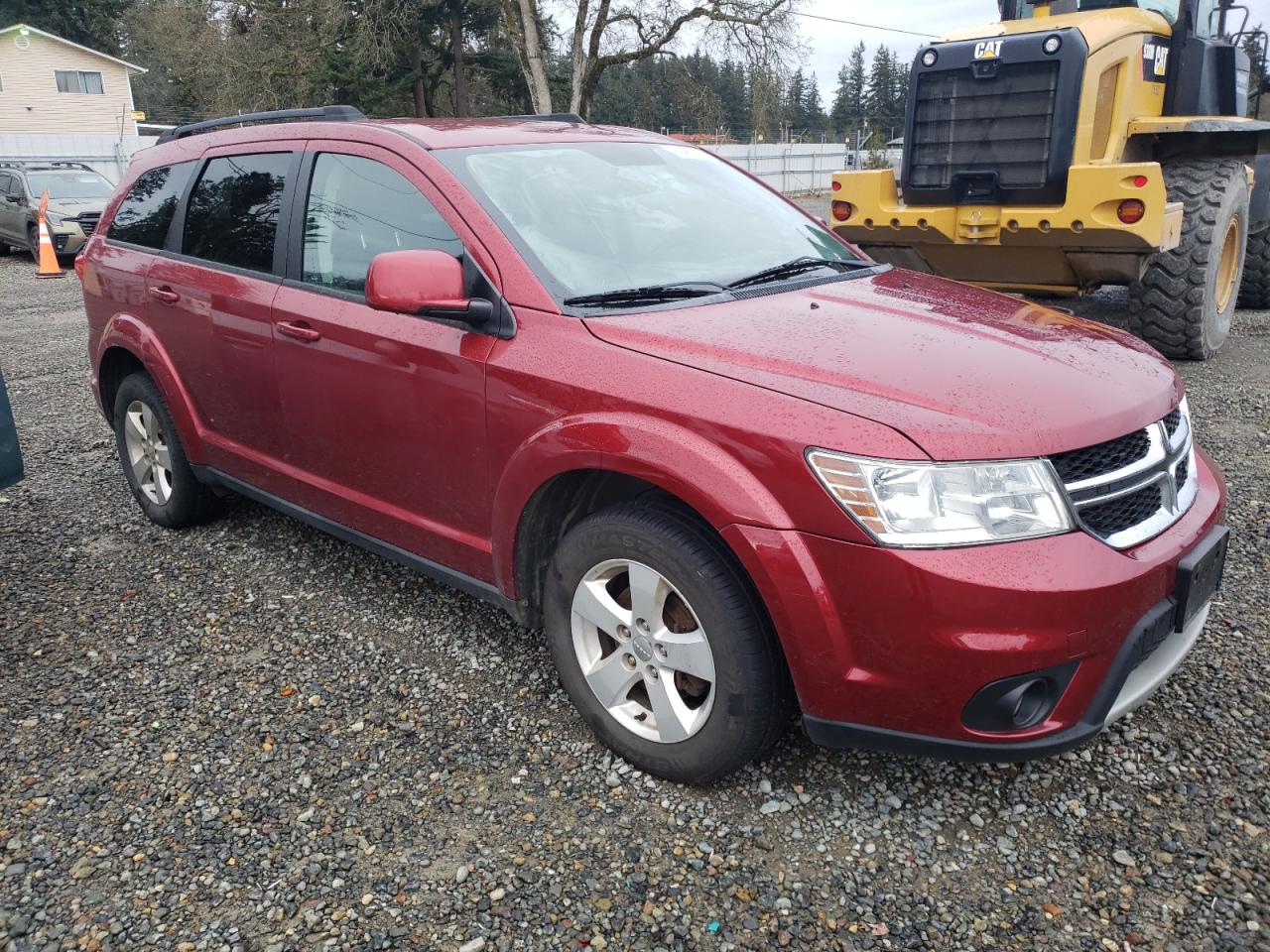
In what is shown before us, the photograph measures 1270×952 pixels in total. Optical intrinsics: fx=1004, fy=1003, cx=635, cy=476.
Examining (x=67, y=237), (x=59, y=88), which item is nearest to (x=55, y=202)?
(x=67, y=237)

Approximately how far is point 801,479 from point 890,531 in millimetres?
223

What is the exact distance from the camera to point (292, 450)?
370 cm

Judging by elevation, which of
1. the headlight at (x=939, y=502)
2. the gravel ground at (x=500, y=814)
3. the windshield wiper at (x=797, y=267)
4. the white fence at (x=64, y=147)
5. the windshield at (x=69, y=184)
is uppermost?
the white fence at (x=64, y=147)

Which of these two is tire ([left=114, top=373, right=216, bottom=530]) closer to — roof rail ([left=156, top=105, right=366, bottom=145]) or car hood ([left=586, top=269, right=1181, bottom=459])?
roof rail ([left=156, top=105, right=366, bottom=145])

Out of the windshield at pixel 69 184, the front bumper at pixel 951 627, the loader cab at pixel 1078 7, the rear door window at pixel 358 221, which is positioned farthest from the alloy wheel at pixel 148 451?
the windshield at pixel 69 184

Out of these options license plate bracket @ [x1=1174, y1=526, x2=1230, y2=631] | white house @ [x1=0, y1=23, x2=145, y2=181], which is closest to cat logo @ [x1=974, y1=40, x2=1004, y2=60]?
license plate bracket @ [x1=1174, y1=526, x2=1230, y2=631]

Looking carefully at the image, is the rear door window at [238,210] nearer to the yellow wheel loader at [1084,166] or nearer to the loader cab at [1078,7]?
the yellow wheel loader at [1084,166]

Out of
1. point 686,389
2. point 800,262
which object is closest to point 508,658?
point 686,389

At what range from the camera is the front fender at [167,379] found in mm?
4164

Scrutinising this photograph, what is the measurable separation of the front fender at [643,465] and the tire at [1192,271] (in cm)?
548

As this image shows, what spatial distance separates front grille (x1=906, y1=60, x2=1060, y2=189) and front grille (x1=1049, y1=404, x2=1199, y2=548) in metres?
4.74

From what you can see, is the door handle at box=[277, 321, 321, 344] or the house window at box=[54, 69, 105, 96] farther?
the house window at box=[54, 69, 105, 96]

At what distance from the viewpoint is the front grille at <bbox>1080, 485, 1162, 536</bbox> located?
2.28 metres

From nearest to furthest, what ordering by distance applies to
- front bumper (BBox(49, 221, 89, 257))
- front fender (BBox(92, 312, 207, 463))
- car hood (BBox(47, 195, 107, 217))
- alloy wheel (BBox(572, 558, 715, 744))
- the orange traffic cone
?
alloy wheel (BBox(572, 558, 715, 744)) → front fender (BBox(92, 312, 207, 463)) → the orange traffic cone → front bumper (BBox(49, 221, 89, 257)) → car hood (BBox(47, 195, 107, 217))
